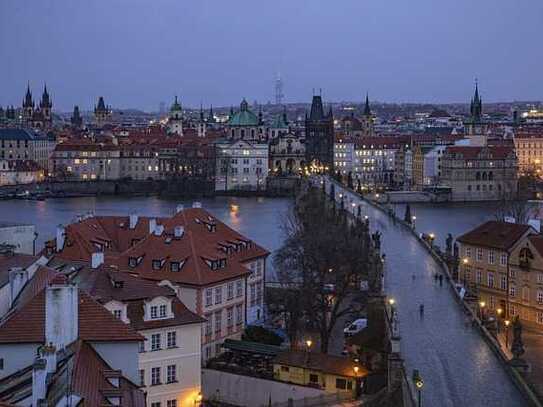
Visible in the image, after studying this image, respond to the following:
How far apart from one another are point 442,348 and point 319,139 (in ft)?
142

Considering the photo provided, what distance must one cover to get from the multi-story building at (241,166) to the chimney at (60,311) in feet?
137

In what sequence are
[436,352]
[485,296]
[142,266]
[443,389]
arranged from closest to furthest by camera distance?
[443,389], [436,352], [142,266], [485,296]

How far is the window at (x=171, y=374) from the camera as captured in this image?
10.0 meters

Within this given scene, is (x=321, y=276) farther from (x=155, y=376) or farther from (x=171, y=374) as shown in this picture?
(x=155, y=376)

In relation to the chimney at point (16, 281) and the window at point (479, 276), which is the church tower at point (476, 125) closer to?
the window at point (479, 276)

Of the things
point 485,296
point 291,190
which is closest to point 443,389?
point 485,296

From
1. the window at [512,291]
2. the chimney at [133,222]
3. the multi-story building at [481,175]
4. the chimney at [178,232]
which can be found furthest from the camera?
the multi-story building at [481,175]

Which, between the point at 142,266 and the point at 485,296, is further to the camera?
the point at 485,296

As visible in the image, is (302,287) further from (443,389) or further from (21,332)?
(21,332)

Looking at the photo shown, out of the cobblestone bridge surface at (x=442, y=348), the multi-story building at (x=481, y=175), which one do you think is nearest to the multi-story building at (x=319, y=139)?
the multi-story building at (x=481, y=175)

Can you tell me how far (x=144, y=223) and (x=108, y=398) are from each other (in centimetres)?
903

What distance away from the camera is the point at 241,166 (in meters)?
50.5

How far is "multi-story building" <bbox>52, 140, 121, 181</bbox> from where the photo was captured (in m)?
53.9

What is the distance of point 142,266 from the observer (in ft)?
43.2
